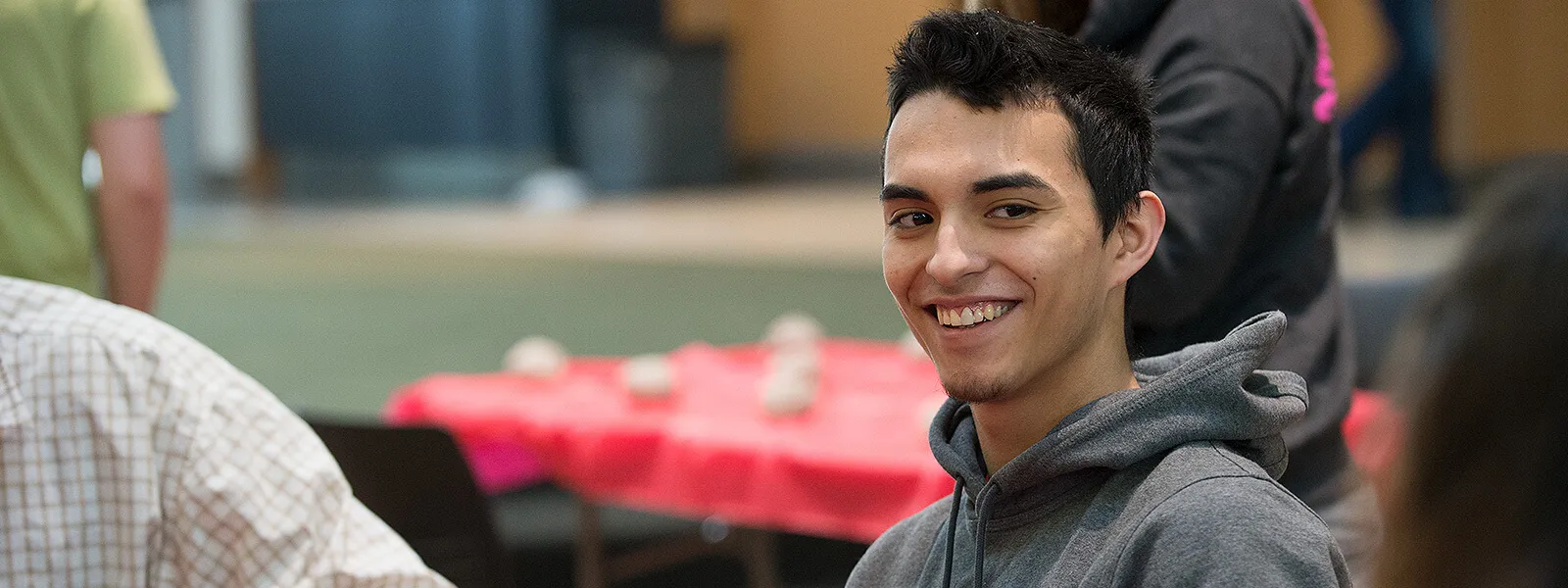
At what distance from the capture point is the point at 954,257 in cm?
120

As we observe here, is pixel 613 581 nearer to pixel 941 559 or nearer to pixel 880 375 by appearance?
pixel 880 375

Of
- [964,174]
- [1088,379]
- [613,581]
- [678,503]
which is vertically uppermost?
[964,174]

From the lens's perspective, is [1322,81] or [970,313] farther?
[1322,81]

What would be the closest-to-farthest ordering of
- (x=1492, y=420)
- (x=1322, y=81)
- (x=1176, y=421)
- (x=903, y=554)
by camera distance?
(x=1492, y=420), (x=1176, y=421), (x=903, y=554), (x=1322, y=81)

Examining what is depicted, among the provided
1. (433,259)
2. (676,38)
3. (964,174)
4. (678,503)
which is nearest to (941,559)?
(964,174)

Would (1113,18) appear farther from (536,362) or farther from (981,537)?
(536,362)

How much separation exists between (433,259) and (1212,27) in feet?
29.7

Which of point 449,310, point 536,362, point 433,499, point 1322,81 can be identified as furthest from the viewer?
point 449,310

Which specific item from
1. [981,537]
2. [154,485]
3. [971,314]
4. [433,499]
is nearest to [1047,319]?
[971,314]

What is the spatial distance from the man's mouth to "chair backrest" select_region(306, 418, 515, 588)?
4.80 feet

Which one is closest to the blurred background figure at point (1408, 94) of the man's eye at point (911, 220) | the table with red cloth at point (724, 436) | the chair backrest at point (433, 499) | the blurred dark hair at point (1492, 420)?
the table with red cloth at point (724, 436)

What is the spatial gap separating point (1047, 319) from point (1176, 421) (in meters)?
0.13

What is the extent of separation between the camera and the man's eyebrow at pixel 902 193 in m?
1.22

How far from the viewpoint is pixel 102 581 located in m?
1.48
